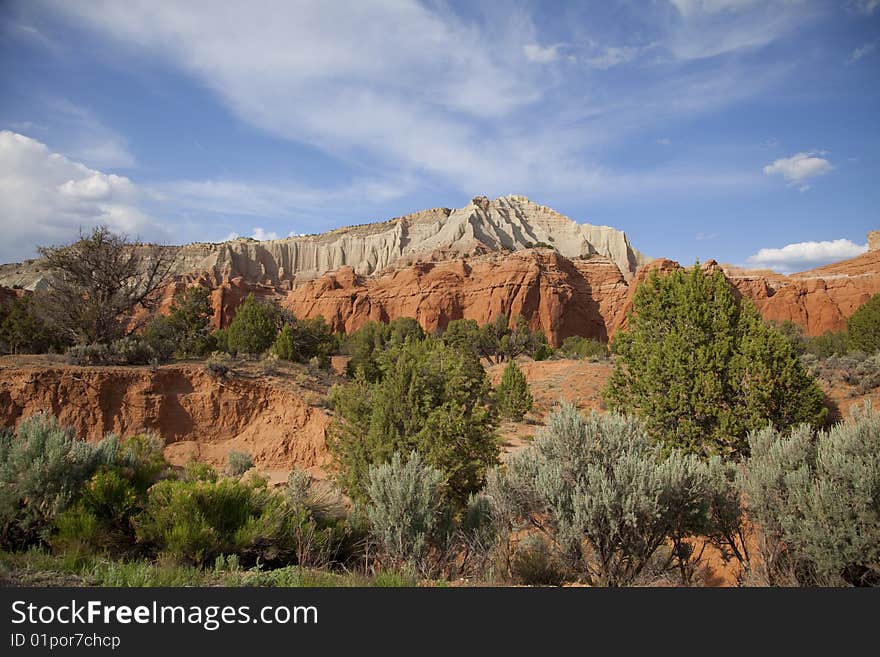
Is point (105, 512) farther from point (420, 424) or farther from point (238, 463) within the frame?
point (238, 463)

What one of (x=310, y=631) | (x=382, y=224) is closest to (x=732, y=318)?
(x=310, y=631)

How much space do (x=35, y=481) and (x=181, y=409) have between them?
15366mm

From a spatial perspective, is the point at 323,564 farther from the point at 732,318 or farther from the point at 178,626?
the point at 732,318

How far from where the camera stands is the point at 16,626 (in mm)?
3467

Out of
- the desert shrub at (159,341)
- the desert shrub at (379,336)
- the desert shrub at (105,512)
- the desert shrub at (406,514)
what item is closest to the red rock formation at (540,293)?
the desert shrub at (379,336)

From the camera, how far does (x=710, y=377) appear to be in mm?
10938

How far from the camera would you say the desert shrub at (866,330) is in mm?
32375

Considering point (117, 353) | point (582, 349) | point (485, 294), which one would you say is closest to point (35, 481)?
point (117, 353)

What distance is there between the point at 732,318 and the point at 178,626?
A: 1326cm

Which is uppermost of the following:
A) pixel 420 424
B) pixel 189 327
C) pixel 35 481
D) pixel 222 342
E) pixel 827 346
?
pixel 189 327

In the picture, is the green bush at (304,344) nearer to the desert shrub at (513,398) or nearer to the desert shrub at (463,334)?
the desert shrub at (513,398)

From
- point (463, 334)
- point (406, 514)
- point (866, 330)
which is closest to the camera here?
point (406, 514)

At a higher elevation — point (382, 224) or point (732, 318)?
point (382, 224)

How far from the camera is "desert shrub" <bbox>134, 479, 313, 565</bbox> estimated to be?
5586 millimetres
